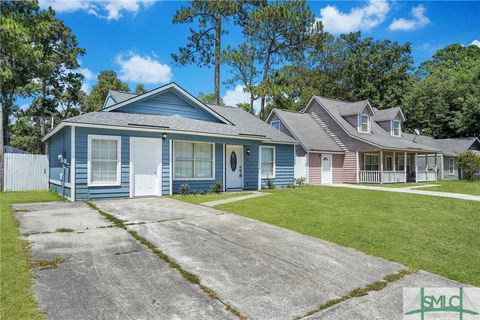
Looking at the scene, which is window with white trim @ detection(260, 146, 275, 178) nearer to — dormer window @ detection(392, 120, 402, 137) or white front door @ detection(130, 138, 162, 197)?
white front door @ detection(130, 138, 162, 197)

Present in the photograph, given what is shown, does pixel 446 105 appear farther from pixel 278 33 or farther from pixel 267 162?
pixel 267 162

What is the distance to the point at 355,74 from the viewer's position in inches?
1555

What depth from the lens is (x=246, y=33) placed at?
31.7 metres

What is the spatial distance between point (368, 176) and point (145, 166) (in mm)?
16875

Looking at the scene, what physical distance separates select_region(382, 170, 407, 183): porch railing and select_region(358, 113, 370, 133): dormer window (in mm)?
3970

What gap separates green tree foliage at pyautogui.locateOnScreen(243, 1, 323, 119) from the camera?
29.5m

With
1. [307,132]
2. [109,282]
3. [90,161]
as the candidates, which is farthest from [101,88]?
[109,282]

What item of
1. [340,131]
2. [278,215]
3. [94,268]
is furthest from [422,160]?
[94,268]

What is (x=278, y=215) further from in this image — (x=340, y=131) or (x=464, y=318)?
(x=340, y=131)

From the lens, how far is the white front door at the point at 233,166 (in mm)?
15203

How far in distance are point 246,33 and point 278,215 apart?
27204 mm

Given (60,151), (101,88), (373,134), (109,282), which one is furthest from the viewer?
(101,88)

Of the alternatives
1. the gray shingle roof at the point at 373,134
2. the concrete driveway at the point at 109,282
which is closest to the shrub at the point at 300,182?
the gray shingle roof at the point at 373,134

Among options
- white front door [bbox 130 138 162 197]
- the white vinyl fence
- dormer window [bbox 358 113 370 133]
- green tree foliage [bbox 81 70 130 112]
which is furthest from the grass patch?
green tree foliage [bbox 81 70 130 112]
